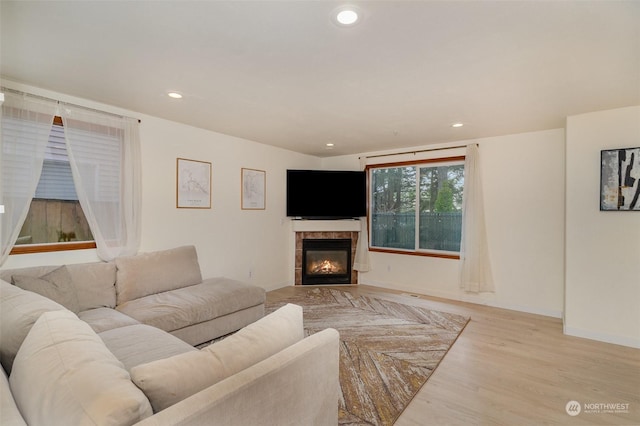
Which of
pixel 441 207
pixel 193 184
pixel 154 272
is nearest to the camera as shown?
pixel 154 272

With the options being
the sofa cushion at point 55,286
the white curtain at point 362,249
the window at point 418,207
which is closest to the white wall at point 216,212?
the sofa cushion at point 55,286

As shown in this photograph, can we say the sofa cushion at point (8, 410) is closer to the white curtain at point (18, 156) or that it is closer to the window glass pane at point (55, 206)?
the white curtain at point (18, 156)

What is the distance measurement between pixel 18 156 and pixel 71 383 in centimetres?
262

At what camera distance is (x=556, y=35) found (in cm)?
179

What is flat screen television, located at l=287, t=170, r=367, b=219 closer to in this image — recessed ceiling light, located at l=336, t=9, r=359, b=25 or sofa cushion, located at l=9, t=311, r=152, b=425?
recessed ceiling light, located at l=336, t=9, r=359, b=25

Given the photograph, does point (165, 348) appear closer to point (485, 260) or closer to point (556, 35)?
point (556, 35)

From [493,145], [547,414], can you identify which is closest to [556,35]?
[547,414]

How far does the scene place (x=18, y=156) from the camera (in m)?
2.50

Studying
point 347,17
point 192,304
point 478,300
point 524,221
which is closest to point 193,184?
point 192,304

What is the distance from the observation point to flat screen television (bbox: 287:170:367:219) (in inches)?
208

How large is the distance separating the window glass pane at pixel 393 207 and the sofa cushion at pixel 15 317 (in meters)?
4.70

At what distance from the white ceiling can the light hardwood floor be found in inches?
98.4

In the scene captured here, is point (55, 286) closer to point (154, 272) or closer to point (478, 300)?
point (154, 272)

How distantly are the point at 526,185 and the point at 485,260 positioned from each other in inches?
47.4
